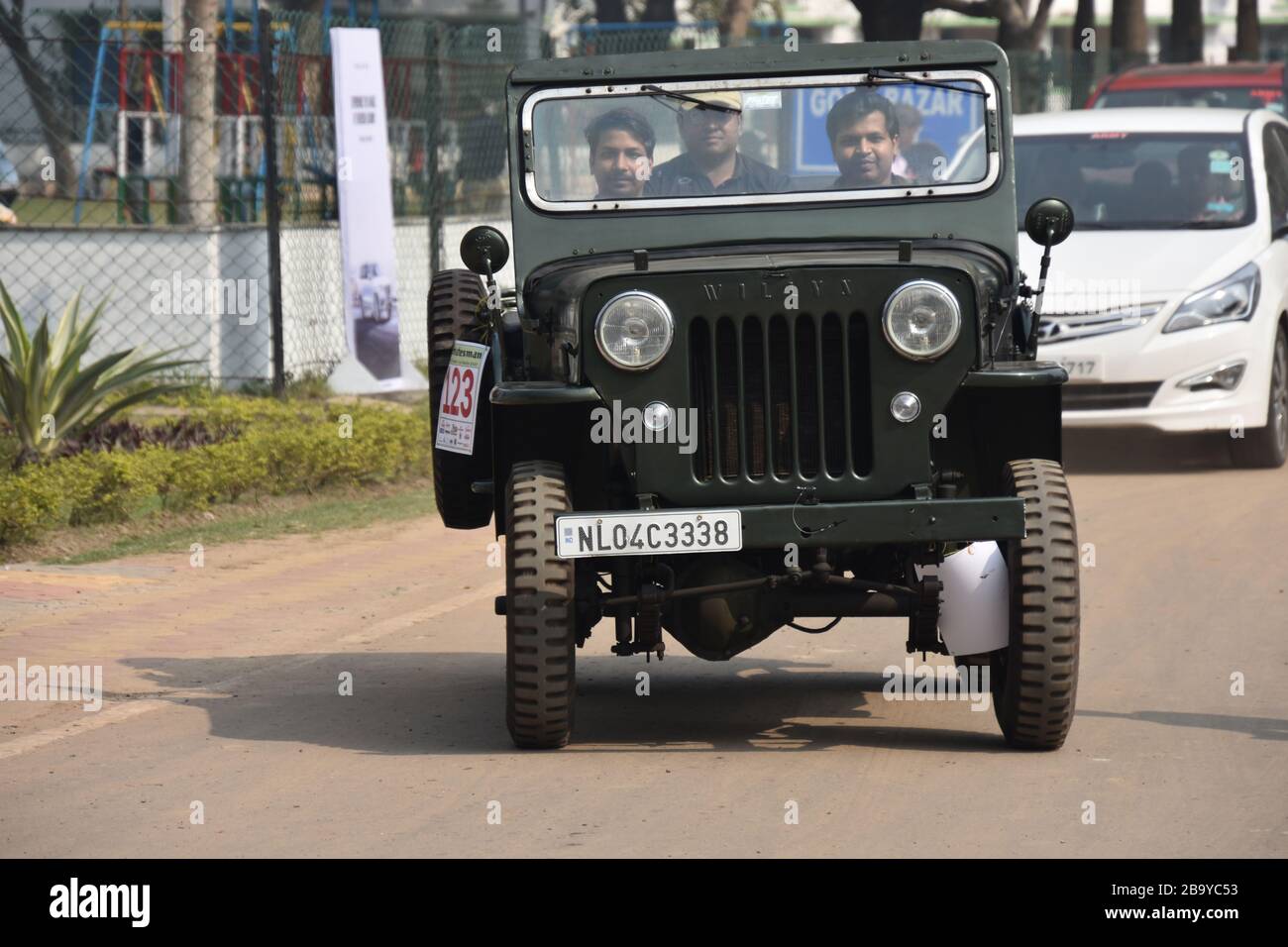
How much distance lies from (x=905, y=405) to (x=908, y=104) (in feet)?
4.91

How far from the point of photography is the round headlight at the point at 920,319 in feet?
19.0

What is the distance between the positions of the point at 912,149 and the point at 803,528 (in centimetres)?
Answer: 169

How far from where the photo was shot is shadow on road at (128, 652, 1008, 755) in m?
6.38

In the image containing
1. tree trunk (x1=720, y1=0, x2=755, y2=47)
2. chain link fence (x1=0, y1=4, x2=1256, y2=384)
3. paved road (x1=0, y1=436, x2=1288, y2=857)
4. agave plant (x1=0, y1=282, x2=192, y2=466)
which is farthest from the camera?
tree trunk (x1=720, y1=0, x2=755, y2=47)

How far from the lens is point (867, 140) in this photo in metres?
6.77

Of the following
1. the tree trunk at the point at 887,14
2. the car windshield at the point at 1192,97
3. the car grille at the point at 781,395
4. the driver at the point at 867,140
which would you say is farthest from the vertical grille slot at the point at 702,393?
the tree trunk at the point at 887,14

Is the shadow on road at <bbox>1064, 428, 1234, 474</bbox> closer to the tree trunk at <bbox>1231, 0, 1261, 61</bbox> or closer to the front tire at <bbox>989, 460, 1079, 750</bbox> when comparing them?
the front tire at <bbox>989, 460, 1079, 750</bbox>

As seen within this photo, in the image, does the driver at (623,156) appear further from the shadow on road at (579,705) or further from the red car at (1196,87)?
the red car at (1196,87)

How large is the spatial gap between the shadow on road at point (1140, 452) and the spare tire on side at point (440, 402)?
6441 millimetres

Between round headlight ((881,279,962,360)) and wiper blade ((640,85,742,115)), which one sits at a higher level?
wiper blade ((640,85,742,115))

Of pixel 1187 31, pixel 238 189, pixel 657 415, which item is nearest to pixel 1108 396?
pixel 657 415

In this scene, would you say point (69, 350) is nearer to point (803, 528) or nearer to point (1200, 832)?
point (803, 528)

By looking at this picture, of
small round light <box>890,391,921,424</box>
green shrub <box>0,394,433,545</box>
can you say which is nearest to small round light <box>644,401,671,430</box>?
small round light <box>890,391,921,424</box>

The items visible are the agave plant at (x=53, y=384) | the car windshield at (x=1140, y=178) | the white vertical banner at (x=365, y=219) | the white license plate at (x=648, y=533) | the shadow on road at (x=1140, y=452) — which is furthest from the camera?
the white vertical banner at (x=365, y=219)
